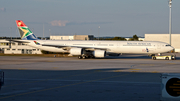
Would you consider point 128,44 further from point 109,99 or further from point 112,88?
point 109,99

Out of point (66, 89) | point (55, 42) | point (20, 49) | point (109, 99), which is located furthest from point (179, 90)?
point (20, 49)

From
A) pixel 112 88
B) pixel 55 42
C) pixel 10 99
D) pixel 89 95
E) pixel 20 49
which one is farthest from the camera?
pixel 20 49

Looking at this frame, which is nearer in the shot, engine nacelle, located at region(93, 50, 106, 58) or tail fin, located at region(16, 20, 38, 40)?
engine nacelle, located at region(93, 50, 106, 58)

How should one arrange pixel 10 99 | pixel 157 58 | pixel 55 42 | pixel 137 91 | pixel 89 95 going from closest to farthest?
pixel 10 99, pixel 89 95, pixel 137 91, pixel 157 58, pixel 55 42

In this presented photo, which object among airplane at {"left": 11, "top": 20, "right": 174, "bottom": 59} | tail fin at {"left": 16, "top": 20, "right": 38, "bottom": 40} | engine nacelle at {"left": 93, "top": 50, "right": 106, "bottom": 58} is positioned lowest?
engine nacelle at {"left": 93, "top": 50, "right": 106, "bottom": 58}

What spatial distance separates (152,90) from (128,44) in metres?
31.2

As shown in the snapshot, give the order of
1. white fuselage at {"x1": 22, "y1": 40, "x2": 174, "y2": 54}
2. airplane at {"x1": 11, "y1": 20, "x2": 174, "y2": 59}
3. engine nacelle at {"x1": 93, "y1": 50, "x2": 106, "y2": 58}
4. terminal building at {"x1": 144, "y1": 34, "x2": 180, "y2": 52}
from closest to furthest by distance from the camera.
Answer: engine nacelle at {"x1": 93, "y1": 50, "x2": 106, "y2": 58} < airplane at {"x1": 11, "y1": 20, "x2": 174, "y2": 59} < white fuselage at {"x1": 22, "y1": 40, "x2": 174, "y2": 54} < terminal building at {"x1": 144, "y1": 34, "x2": 180, "y2": 52}

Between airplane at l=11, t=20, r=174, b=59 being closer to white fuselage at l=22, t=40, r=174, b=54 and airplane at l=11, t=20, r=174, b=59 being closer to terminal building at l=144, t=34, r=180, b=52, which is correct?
white fuselage at l=22, t=40, r=174, b=54

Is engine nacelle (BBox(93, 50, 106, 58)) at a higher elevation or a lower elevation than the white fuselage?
lower

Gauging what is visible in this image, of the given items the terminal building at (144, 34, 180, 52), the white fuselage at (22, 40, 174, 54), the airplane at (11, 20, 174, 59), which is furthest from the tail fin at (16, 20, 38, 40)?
the terminal building at (144, 34, 180, 52)

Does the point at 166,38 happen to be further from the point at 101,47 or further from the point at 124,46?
the point at 101,47

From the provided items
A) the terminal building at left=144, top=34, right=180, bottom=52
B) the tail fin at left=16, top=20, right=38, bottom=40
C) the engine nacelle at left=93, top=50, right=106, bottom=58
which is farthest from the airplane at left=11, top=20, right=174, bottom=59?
the terminal building at left=144, top=34, right=180, bottom=52

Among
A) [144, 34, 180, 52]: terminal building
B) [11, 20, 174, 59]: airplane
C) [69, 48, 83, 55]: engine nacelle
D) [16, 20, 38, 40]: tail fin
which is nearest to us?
[69, 48, 83, 55]: engine nacelle

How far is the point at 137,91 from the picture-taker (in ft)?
44.7
